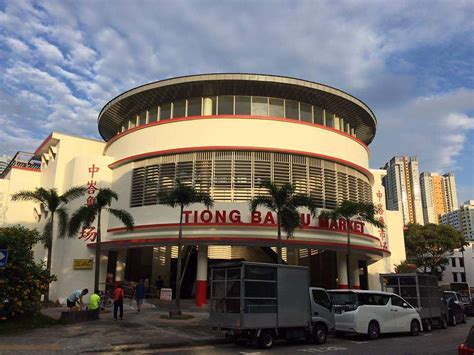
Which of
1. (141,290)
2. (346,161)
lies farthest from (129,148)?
(346,161)

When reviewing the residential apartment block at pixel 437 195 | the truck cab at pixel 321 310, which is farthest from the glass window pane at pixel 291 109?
the residential apartment block at pixel 437 195

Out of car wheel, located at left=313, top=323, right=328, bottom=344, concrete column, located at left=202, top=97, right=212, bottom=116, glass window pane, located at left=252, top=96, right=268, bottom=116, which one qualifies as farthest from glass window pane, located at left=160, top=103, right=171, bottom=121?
car wheel, located at left=313, top=323, right=328, bottom=344

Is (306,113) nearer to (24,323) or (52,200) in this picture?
(52,200)

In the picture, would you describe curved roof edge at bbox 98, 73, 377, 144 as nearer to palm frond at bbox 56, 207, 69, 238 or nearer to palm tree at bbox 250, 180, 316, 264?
palm tree at bbox 250, 180, 316, 264

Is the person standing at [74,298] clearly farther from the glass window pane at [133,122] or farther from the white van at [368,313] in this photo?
the glass window pane at [133,122]

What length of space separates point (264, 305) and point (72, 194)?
62.6 ft

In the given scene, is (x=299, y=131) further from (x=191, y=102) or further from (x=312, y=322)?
(x=312, y=322)

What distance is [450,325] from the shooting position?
79.9 ft

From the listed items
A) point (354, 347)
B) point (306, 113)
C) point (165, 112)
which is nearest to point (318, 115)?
point (306, 113)

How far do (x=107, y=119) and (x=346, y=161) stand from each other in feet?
63.6

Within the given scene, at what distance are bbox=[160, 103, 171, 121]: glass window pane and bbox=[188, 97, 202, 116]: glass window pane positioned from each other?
168cm

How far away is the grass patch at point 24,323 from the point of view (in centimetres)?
1579

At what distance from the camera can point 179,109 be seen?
3050cm

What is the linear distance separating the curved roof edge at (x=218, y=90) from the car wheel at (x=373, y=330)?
56.2 feet
